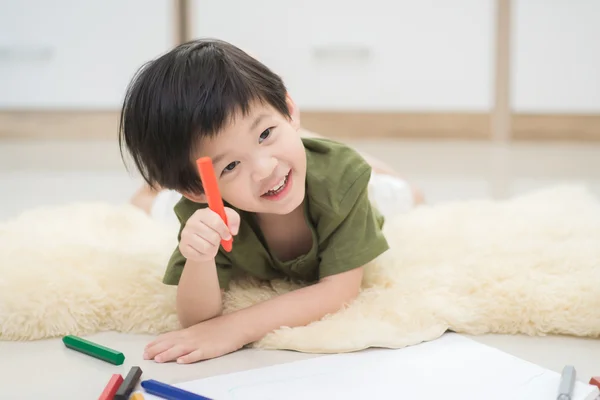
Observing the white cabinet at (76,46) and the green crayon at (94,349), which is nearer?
the green crayon at (94,349)

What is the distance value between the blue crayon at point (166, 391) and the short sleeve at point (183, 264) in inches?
8.7

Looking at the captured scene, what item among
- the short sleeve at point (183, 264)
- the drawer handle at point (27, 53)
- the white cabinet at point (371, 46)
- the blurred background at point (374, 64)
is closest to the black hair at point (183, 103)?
the short sleeve at point (183, 264)

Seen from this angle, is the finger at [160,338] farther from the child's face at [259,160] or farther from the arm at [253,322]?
the child's face at [259,160]

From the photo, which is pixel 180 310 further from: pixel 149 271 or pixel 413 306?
pixel 413 306

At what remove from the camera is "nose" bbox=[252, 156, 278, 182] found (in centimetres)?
73

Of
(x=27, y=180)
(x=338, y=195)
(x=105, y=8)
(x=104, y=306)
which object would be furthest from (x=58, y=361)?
(x=105, y=8)

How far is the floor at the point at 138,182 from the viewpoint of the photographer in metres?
0.72

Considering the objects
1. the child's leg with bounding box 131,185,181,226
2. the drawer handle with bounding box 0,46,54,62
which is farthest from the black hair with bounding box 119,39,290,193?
the drawer handle with bounding box 0,46,54,62

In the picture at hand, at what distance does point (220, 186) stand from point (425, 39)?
1720 millimetres

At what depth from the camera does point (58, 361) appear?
75 centimetres

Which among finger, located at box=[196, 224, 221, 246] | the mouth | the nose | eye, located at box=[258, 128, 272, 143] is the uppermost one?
eye, located at box=[258, 128, 272, 143]

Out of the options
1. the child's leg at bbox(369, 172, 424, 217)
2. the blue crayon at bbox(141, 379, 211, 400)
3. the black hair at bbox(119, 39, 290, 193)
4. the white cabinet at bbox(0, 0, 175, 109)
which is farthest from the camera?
the white cabinet at bbox(0, 0, 175, 109)

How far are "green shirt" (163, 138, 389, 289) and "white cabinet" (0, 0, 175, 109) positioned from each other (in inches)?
63.5

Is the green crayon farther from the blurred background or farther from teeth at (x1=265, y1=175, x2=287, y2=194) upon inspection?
the blurred background
